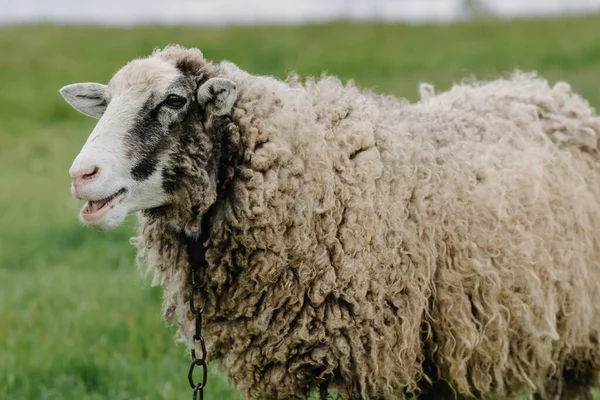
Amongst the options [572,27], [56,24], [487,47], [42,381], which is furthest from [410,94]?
[56,24]

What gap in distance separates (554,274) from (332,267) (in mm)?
1096

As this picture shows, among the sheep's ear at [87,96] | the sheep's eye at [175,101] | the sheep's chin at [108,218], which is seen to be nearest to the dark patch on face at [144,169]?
the sheep's chin at [108,218]

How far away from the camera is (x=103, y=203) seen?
3105mm

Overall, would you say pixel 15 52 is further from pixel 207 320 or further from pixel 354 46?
pixel 207 320

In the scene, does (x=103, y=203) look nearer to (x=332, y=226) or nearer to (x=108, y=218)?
(x=108, y=218)

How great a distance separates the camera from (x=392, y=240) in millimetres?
3510

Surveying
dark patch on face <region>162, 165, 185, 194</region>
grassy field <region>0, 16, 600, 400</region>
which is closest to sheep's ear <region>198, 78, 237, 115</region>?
dark patch on face <region>162, 165, 185, 194</region>

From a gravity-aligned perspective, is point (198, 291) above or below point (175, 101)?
below

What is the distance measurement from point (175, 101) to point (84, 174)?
0.45m

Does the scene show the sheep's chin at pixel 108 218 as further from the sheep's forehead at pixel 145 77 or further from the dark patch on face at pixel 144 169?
the sheep's forehead at pixel 145 77

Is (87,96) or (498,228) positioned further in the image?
(498,228)

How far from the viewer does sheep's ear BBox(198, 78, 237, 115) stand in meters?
3.20

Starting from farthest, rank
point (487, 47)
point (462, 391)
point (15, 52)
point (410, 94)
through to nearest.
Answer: point (15, 52)
point (487, 47)
point (410, 94)
point (462, 391)

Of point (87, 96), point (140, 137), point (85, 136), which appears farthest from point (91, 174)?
point (85, 136)
